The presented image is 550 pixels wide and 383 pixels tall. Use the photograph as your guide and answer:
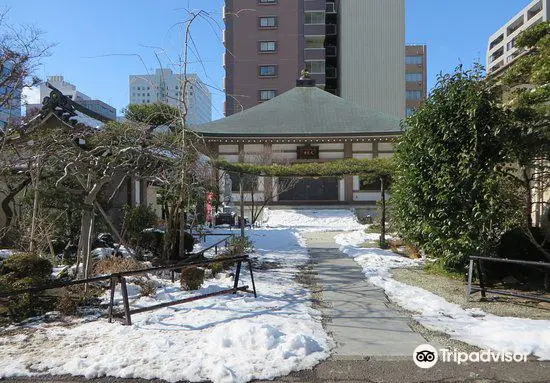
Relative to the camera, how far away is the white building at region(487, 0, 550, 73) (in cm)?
6150

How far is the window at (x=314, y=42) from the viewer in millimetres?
53381

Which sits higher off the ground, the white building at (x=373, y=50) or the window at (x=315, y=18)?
the window at (x=315, y=18)

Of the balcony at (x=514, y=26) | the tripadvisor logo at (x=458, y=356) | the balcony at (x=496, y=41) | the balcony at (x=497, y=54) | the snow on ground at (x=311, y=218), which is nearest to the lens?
the tripadvisor logo at (x=458, y=356)

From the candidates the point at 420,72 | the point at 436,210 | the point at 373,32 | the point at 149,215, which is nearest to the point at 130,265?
the point at 149,215

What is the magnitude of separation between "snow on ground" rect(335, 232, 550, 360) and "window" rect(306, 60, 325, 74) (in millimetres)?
46717

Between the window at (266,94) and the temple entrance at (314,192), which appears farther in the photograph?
the window at (266,94)

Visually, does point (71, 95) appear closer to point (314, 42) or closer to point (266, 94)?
point (266, 94)

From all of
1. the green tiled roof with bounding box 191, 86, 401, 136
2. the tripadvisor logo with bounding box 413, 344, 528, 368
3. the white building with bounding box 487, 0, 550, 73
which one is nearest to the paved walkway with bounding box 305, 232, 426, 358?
the tripadvisor logo with bounding box 413, 344, 528, 368

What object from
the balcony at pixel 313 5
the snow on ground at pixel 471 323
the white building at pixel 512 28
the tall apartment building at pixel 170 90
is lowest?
the snow on ground at pixel 471 323

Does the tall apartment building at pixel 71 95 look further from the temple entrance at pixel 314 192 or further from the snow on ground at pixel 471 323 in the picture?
the snow on ground at pixel 471 323

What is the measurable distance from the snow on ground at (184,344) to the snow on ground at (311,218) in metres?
17.6

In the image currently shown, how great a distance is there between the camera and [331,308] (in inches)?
271

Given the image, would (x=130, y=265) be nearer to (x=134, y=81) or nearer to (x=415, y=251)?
(x=134, y=81)

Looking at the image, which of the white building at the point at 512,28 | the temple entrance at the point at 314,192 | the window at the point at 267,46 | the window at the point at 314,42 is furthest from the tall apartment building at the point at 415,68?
the temple entrance at the point at 314,192
